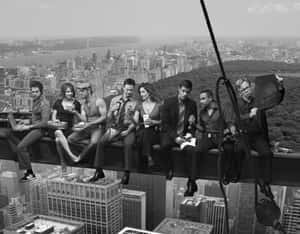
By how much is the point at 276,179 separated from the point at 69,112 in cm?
144

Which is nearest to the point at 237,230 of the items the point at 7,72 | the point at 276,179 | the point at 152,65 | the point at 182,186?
the point at 182,186

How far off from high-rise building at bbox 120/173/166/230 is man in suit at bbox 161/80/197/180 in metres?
3.47

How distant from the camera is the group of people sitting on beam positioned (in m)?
1.93

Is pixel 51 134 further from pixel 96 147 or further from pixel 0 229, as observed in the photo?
pixel 0 229

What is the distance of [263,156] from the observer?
1896mm

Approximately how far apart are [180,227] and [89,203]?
168cm

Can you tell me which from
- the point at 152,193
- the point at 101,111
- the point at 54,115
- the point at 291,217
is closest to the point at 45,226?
the point at 152,193

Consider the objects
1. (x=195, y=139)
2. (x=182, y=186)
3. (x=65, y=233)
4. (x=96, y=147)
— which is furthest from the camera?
(x=65, y=233)

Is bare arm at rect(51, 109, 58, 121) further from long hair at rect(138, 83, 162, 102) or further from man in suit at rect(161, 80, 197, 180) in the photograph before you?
man in suit at rect(161, 80, 197, 180)

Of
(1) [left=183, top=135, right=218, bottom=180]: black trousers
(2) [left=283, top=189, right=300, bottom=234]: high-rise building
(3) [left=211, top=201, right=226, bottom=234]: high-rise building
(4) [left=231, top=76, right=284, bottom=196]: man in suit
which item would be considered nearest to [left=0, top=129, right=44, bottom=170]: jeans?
(1) [left=183, top=135, right=218, bottom=180]: black trousers

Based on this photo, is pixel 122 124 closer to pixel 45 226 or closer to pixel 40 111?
pixel 40 111

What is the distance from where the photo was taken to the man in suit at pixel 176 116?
2.10 metres

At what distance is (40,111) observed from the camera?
2344mm

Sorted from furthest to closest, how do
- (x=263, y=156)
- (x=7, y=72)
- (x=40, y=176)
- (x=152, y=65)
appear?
(x=40, y=176), (x=7, y=72), (x=152, y=65), (x=263, y=156)
